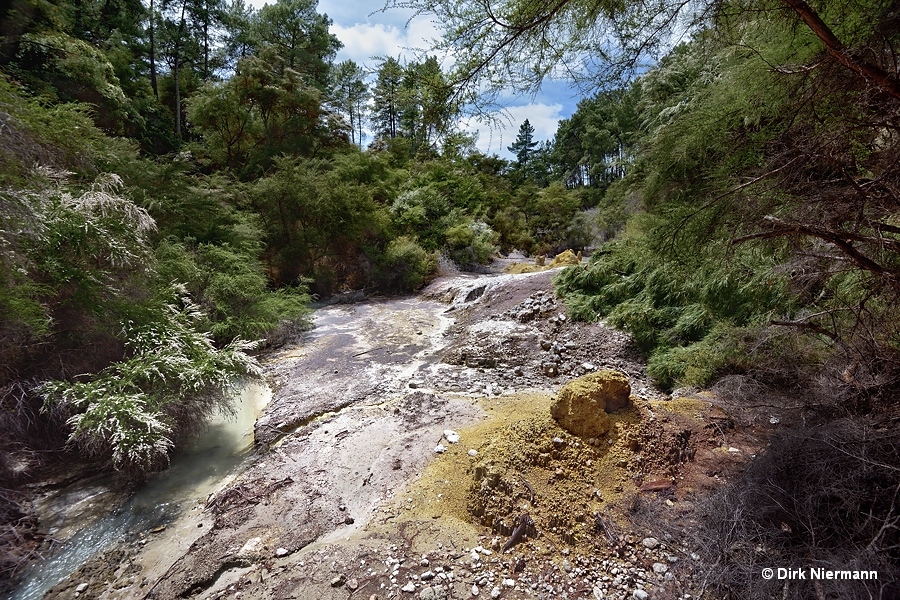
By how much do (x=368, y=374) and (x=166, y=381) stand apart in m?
2.98

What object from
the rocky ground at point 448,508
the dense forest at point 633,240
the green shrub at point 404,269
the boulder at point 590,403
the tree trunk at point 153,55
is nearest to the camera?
the dense forest at point 633,240

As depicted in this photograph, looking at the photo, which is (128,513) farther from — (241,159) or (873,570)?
(241,159)

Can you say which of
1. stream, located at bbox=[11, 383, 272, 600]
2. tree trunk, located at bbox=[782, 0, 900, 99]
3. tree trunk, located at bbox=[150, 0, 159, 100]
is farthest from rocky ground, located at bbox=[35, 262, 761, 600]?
tree trunk, located at bbox=[150, 0, 159, 100]

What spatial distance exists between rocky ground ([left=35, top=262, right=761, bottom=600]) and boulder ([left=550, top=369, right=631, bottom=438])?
0.09m

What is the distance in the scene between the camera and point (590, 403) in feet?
10.7

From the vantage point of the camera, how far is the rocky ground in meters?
2.20

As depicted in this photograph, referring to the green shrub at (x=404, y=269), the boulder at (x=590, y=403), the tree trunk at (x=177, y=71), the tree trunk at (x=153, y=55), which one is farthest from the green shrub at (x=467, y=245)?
the tree trunk at (x=153, y=55)

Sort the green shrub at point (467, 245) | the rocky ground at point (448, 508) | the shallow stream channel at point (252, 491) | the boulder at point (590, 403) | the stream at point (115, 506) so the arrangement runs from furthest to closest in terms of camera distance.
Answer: the green shrub at point (467, 245) → the boulder at point (590, 403) → the stream at point (115, 506) → the shallow stream channel at point (252, 491) → the rocky ground at point (448, 508)

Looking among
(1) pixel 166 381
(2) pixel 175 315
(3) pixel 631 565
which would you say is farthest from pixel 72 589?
(3) pixel 631 565

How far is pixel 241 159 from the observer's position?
17.4 metres

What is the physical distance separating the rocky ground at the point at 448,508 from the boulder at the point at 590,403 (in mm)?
94

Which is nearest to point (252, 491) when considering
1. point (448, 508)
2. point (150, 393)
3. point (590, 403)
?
point (150, 393)

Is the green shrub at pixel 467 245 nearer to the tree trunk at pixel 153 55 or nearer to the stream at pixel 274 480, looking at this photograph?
the stream at pixel 274 480

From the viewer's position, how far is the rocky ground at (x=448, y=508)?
7.22 feet
